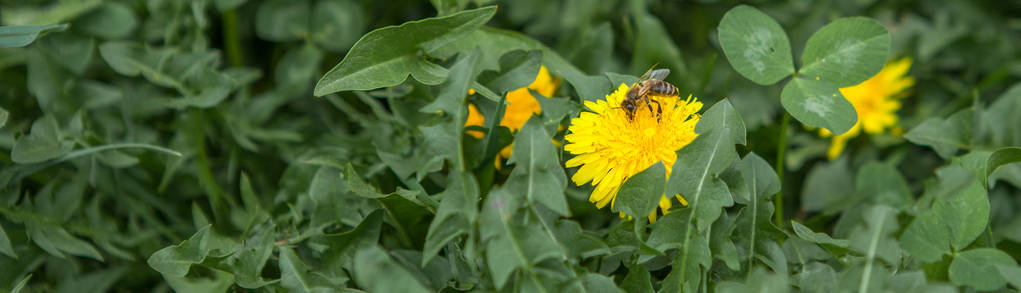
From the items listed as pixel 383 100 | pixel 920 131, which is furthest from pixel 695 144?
pixel 383 100

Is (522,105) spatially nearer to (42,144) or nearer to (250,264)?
(250,264)

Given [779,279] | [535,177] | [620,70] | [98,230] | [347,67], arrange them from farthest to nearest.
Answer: [620,70] < [98,230] < [347,67] < [535,177] < [779,279]

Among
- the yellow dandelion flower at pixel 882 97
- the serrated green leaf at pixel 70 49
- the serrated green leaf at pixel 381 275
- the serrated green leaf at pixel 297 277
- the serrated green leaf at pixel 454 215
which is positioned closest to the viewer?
the serrated green leaf at pixel 381 275

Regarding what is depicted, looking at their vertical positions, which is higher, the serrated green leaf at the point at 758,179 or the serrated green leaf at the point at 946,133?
the serrated green leaf at the point at 758,179

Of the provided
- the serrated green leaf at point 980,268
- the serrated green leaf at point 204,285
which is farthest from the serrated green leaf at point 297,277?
the serrated green leaf at point 980,268

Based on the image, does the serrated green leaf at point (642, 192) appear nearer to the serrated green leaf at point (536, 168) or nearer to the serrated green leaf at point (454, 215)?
the serrated green leaf at point (536, 168)

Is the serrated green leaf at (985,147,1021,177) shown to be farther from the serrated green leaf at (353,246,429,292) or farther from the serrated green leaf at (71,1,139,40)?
the serrated green leaf at (71,1,139,40)

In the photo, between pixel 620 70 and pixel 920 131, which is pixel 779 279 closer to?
pixel 920 131

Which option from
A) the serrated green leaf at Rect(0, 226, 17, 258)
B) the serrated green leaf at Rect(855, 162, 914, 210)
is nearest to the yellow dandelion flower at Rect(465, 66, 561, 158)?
the serrated green leaf at Rect(855, 162, 914, 210)
